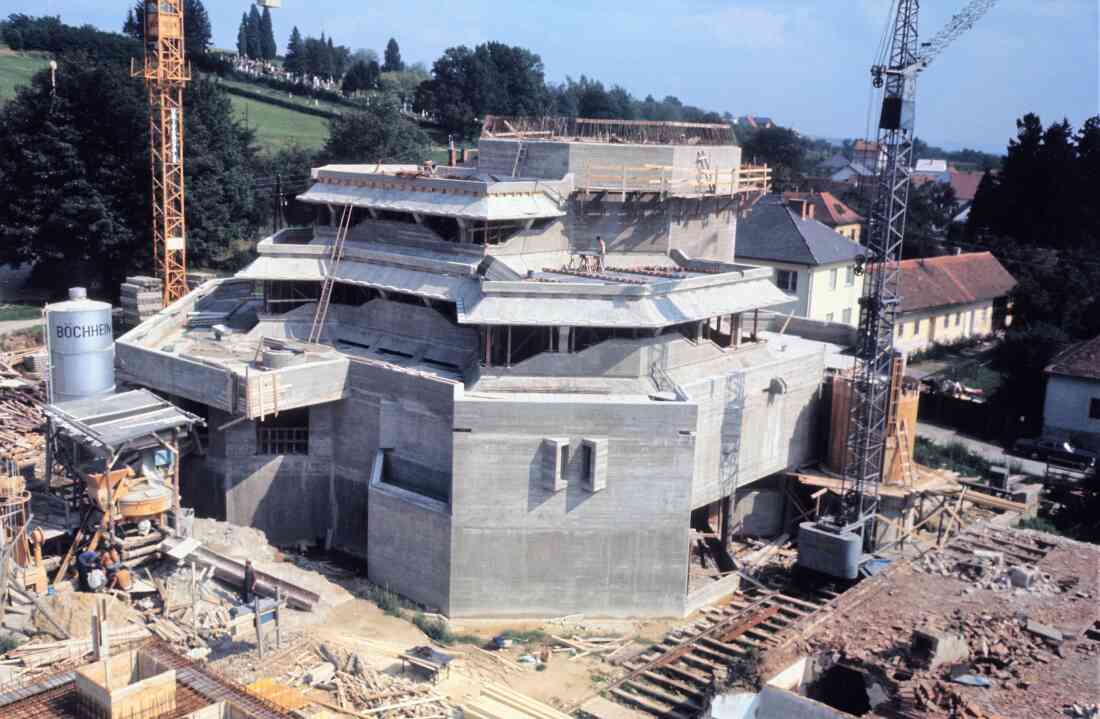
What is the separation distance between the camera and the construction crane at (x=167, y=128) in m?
50.3

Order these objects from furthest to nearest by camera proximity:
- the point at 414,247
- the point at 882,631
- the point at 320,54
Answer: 1. the point at 320,54
2. the point at 414,247
3. the point at 882,631

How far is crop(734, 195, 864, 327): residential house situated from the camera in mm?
59250

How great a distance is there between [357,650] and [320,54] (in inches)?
6259

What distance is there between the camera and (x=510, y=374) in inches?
1234

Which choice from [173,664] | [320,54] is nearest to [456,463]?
[173,664]

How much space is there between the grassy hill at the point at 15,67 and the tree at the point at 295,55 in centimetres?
4805

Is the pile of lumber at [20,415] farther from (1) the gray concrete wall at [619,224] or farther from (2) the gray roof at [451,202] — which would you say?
(1) the gray concrete wall at [619,224]

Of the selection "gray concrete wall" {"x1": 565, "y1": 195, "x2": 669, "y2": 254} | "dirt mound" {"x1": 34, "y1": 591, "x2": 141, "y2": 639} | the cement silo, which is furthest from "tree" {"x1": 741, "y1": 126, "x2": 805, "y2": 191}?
"dirt mound" {"x1": 34, "y1": 591, "x2": 141, "y2": 639}

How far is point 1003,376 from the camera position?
53.6 m

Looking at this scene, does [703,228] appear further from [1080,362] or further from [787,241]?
[787,241]

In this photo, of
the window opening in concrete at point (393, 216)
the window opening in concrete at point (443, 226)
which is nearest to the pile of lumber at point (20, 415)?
the window opening in concrete at point (393, 216)

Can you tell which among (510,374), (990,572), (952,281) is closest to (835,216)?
(952,281)

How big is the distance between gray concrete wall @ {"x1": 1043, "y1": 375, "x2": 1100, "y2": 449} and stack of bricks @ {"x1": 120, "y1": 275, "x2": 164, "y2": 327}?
140 feet

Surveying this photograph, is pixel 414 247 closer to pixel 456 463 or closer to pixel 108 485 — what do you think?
pixel 456 463
